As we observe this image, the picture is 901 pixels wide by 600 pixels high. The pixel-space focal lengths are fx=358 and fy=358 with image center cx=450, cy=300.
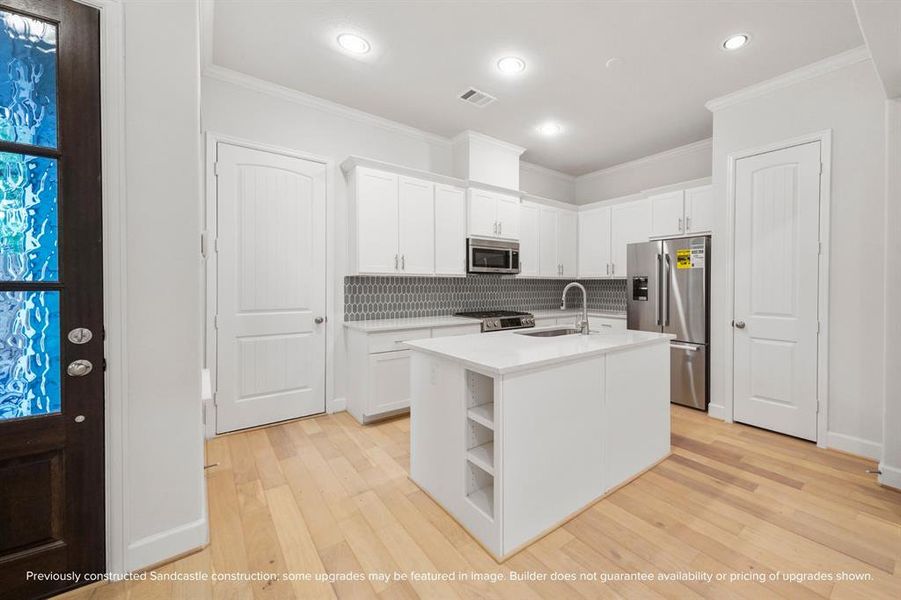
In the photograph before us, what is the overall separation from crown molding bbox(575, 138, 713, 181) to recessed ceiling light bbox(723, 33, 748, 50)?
6.30 feet

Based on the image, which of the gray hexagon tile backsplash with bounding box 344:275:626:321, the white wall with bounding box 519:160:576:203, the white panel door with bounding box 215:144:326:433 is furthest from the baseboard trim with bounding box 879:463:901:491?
the white wall with bounding box 519:160:576:203

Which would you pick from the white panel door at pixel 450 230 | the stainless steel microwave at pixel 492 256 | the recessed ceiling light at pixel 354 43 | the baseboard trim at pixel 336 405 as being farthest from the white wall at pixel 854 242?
the baseboard trim at pixel 336 405

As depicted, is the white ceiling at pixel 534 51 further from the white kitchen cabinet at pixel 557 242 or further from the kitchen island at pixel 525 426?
the kitchen island at pixel 525 426

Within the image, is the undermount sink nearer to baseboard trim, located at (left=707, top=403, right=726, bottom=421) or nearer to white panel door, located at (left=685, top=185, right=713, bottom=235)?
baseboard trim, located at (left=707, top=403, right=726, bottom=421)

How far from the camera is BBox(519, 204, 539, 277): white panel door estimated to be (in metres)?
4.61

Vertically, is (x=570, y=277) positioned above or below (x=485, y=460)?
above

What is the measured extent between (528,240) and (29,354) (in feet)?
14.2

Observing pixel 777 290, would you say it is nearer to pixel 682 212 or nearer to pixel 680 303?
pixel 680 303

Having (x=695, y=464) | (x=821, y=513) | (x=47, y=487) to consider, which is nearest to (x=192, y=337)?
(x=47, y=487)

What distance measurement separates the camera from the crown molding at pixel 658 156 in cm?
432

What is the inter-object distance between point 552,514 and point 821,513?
1513mm

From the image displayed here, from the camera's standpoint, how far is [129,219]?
151 cm

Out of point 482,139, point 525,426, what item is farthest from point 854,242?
point 482,139

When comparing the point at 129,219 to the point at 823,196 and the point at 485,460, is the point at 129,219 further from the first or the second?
the point at 823,196
